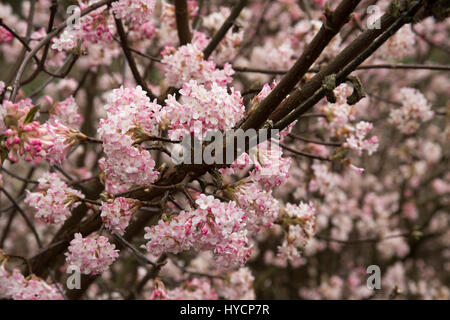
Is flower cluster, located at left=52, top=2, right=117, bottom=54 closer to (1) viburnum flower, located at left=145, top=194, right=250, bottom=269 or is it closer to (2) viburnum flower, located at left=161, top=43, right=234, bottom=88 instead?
(2) viburnum flower, located at left=161, top=43, right=234, bottom=88

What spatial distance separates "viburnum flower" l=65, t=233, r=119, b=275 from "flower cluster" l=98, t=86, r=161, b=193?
34 cm

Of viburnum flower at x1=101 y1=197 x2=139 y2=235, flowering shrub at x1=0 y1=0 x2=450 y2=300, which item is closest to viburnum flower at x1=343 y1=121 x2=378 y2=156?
flowering shrub at x1=0 y1=0 x2=450 y2=300

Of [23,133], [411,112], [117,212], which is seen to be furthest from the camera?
[411,112]

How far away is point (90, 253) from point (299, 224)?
117 centimetres

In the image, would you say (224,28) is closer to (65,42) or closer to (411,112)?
(65,42)

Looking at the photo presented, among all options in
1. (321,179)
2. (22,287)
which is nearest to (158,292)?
(22,287)

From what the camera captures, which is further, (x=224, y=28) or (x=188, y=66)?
(x=224, y=28)

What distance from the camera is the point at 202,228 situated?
1.70 m

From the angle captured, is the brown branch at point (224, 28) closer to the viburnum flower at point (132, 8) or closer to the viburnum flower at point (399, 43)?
the viburnum flower at point (132, 8)

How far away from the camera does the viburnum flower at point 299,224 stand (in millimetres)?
2473

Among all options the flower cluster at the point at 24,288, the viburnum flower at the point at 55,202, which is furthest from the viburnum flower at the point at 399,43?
the flower cluster at the point at 24,288

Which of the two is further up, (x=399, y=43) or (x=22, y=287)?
(x=399, y=43)
